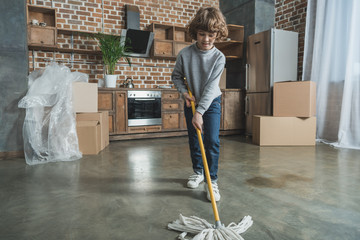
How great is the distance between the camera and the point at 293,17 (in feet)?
12.5

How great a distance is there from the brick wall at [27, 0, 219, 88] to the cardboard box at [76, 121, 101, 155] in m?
1.44

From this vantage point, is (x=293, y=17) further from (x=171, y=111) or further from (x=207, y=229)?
(x=207, y=229)

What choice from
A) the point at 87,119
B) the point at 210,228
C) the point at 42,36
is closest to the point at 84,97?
the point at 87,119

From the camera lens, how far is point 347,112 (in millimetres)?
3031

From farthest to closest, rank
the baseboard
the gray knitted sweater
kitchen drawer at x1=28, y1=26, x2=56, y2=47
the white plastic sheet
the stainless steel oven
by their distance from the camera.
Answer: the stainless steel oven → kitchen drawer at x1=28, y1=26, x2=56, y2=47 → the baseboard → the white plastic sheet → the gray knitted sweater

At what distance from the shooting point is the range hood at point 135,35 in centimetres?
389

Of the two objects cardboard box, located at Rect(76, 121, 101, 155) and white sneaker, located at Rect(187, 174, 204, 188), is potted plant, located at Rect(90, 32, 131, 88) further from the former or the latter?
white sneaker, located at Rect(187, 174, 204, 188)

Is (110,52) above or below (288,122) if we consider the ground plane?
above

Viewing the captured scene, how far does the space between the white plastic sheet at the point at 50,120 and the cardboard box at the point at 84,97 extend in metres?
0.12

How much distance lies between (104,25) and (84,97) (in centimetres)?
167

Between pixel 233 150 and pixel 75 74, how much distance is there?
1.84 meters

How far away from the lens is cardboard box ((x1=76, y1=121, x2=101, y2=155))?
263 cm

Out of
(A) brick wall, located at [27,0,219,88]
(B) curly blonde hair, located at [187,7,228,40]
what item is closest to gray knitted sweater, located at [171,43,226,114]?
(B) curly blonde hair, located at [187,7,228,40]

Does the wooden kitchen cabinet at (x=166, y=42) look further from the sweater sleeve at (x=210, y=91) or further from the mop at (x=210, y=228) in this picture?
the mop at (x=210, y=228)
